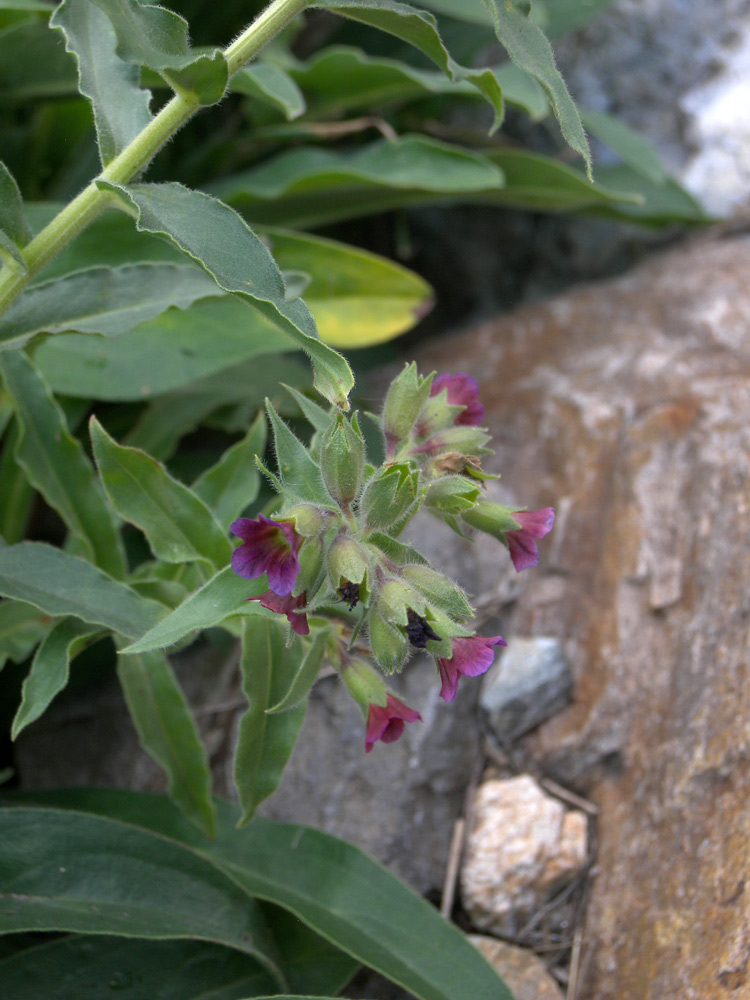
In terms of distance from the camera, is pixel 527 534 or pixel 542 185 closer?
pixel 527 534

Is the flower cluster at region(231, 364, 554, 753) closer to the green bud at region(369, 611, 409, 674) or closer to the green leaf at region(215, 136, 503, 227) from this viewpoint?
the green bud at region(369, 611, 409, 674)

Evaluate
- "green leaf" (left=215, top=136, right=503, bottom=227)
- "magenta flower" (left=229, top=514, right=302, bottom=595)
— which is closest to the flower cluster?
"magenta flower" (left=229, top=514, right=302, bottom=595)

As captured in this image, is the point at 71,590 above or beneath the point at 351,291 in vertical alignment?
beneath

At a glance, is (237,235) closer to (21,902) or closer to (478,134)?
(21,902)

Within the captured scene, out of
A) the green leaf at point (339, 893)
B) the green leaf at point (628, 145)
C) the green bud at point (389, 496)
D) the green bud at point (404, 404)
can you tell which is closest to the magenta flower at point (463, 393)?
the green bud at point (404, 404)

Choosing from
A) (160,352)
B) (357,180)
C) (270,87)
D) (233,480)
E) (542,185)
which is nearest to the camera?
(233,480)

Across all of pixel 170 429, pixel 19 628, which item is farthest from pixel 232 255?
pixel 170 429

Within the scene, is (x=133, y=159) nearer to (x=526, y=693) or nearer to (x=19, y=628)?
(x=19, y=628)
